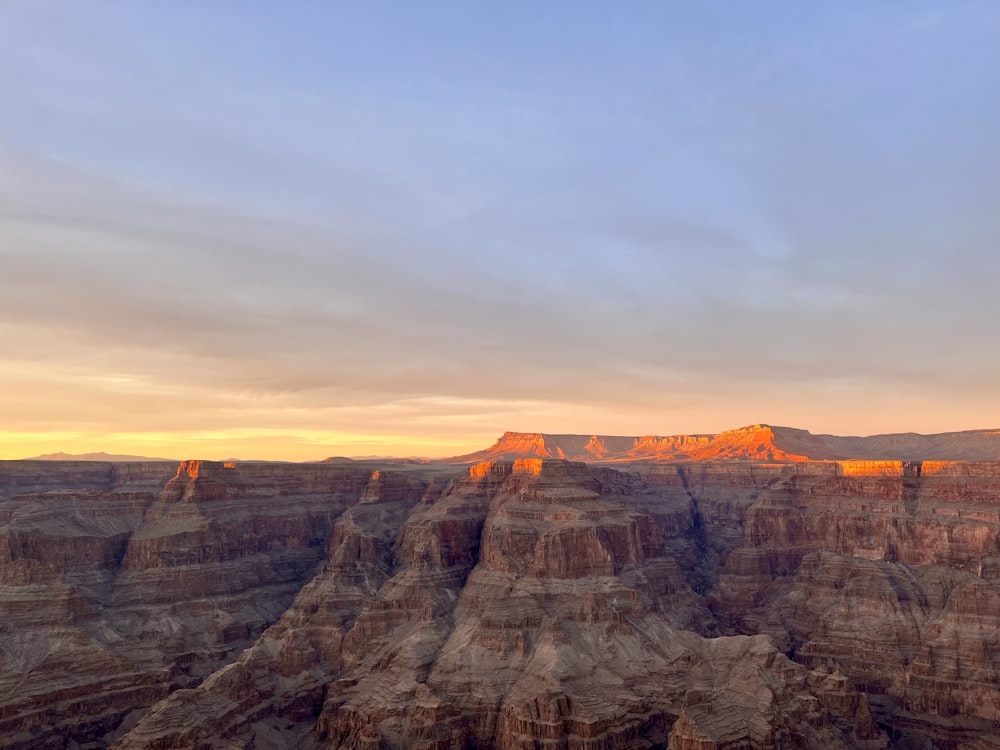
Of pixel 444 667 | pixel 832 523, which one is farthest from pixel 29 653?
pixel 832 523

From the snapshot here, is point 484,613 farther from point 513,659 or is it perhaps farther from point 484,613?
point 513,659

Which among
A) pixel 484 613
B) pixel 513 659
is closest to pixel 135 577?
pixel 484 613

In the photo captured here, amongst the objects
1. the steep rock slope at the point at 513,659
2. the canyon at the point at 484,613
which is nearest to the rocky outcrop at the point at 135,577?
the canyon at the point at 484,613

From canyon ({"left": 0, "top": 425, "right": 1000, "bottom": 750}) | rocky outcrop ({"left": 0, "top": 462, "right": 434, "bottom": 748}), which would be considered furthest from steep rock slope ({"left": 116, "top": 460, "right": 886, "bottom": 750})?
rocky outcrop ({"left": 0, "top": 462, "right": 434, "bottom": 748})

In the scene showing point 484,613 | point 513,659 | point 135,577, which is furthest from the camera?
point 135,577

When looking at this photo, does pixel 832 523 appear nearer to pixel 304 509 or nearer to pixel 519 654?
pixel 519 654

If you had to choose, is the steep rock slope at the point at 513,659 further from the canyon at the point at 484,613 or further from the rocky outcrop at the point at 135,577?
the rocky outcrop at the point at 135,577
